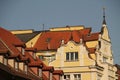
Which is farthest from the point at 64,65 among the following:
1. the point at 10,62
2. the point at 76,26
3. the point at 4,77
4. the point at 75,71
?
the point at 4,77

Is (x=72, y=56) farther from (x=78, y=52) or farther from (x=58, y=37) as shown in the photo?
(x=58, y=37)

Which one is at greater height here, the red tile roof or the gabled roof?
the gabled roof

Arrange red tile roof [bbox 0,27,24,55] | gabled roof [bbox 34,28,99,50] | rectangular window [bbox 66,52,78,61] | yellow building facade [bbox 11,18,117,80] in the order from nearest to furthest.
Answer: red tile roof [bbox 0,27,24,55]
yellow building facade [bbox 11,18,117,80]
rectangular window [bbox 66,52,78,61]
gabled roof [bbox 34,28,99,50]

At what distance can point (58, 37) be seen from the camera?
79438 millimetres

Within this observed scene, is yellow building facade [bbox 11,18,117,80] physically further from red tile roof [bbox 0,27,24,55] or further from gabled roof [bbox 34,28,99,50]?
red tile roof [bbox 0,27,24,55]

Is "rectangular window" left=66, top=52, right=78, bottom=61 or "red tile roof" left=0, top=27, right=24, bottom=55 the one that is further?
"rectangular window" left=66, top=52, right=78, bottom=61

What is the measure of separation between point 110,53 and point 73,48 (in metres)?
8.36

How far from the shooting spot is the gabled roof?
76262 mm

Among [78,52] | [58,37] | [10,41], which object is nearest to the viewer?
[10,41]

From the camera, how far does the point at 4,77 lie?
4041 centimetres

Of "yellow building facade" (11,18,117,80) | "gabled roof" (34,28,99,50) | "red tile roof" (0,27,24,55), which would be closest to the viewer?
"red tile roof" (0,27,24,55)

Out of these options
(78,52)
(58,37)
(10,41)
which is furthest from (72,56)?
(10,41)

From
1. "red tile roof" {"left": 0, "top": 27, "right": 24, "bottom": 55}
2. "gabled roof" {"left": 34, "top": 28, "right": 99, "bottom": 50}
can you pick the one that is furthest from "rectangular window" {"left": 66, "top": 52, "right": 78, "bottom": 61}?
"red tile roof" {"left": 0, "top": 27, "right": 24, "bottom": 55}

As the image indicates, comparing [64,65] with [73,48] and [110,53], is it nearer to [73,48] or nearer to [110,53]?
[73,48]
